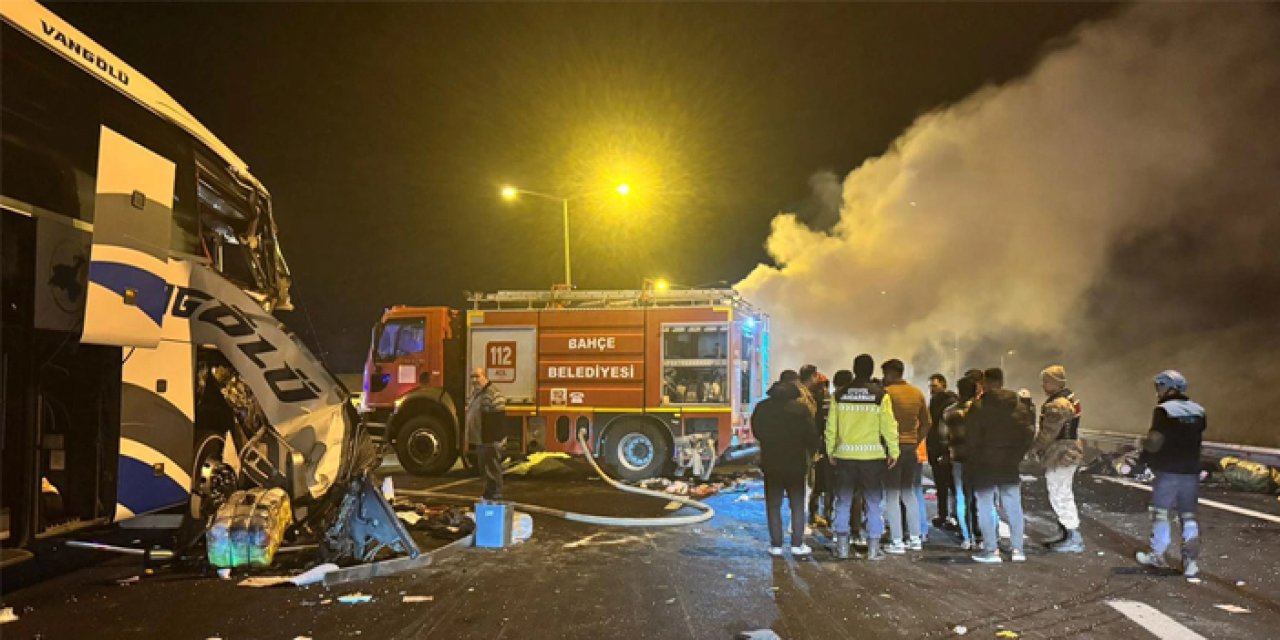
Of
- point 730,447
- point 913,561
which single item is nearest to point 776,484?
point 913,561

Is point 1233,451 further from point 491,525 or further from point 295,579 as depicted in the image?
point 295,579

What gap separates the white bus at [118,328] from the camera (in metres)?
4.46

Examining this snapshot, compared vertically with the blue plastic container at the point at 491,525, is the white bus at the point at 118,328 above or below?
above

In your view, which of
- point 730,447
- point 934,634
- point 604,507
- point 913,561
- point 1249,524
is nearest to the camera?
point 934,634

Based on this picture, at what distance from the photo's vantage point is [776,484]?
6.67 meters

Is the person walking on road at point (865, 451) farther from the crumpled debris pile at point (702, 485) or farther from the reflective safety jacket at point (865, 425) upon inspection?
the crumpled debris pile at point (702, 485)

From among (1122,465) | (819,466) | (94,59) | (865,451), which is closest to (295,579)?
(94,59)

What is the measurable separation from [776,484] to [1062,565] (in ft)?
8.05

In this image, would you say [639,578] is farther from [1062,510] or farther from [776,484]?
[1062,510]

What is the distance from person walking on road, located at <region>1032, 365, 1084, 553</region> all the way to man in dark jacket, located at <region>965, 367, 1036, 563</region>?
0.41 meters

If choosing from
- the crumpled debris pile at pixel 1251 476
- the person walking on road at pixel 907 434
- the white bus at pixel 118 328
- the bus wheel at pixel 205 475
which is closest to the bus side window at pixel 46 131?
the white bus at pixel 118 328

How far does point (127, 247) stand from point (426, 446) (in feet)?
26.3

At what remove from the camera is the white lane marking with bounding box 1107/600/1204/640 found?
446 centimetres

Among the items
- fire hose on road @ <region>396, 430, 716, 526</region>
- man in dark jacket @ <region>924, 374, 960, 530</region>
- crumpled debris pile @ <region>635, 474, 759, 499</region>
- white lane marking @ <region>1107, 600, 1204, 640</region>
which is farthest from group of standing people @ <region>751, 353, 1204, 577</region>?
crumpled debris pile @ <region>635, 474, 759, 499</region>
